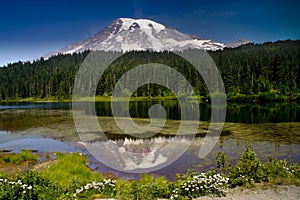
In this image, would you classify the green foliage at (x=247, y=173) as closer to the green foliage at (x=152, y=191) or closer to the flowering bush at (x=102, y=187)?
the green foliage at (x=152, y=191)

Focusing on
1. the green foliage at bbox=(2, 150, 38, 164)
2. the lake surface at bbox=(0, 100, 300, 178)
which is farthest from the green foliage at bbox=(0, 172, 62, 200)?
the green foliage at bbox=(2, 150, 38, 164)

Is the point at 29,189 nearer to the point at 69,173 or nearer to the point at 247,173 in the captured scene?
the point at 69,173

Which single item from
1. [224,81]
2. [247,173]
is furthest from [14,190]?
[224,81]

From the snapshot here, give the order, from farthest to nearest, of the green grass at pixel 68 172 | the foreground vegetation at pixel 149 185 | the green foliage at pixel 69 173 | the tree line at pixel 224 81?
the tree line at pixel 224 81 < the green grass at pixel 68 172 < the green foliage at pixel 69 173 < the foreground vegetation at pixel 149 185

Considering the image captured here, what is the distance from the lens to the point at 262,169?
13250 mm

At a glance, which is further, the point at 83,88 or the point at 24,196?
the point at 83,88

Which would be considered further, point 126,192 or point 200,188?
point 200,188

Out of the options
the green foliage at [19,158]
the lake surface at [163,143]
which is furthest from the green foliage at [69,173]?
the green foliage at [19,158]

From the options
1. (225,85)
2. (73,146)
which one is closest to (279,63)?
(225,85)

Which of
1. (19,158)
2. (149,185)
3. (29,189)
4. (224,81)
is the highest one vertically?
(224,81)

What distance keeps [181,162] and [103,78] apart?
415 ft

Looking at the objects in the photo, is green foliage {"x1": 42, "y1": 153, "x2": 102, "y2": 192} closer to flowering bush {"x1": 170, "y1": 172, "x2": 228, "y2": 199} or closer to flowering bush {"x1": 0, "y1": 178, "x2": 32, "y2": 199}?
flowering bush {"x1": 0, "y1": 178, "x2": 32, "y2": 199}

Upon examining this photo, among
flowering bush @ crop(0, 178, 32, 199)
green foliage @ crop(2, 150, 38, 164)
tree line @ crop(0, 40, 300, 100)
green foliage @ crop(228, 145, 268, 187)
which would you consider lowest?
green foliage @ crop(2, 150, 38, 164)

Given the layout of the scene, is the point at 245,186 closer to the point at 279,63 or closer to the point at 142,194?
the point at 142,194
